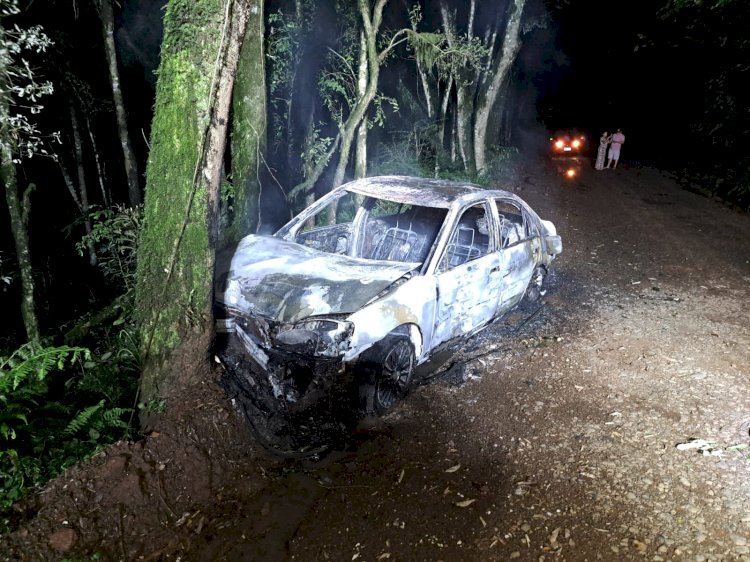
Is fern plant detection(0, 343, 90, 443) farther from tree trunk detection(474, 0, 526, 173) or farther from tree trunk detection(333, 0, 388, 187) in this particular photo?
tree trunk detection(474, 0, 526, 173)

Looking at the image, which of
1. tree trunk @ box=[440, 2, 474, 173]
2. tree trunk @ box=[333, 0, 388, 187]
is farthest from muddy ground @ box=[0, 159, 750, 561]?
tree trunk @ box=[440, 2, 474, 173]

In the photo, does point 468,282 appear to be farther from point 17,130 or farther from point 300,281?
point 17,130

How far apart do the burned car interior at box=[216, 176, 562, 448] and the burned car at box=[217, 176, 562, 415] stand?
0.01 m

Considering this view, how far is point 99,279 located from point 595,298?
8938mm

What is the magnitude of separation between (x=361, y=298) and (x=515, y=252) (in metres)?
2.45

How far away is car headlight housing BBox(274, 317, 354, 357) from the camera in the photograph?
12.4 ft

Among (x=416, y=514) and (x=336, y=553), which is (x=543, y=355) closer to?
(x=416, y=514)

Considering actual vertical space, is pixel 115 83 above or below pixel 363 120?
above

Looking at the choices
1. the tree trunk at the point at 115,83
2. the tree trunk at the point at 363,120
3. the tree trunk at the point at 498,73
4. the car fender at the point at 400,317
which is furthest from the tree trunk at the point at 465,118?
the car fender at the point at 400,317

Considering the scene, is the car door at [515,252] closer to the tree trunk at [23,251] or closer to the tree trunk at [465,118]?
the tree trunk at [23,251]

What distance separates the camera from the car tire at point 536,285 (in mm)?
6664

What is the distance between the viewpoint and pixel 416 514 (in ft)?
10.8

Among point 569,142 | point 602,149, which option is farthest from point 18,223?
point 569,142

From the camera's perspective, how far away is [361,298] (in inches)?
159
